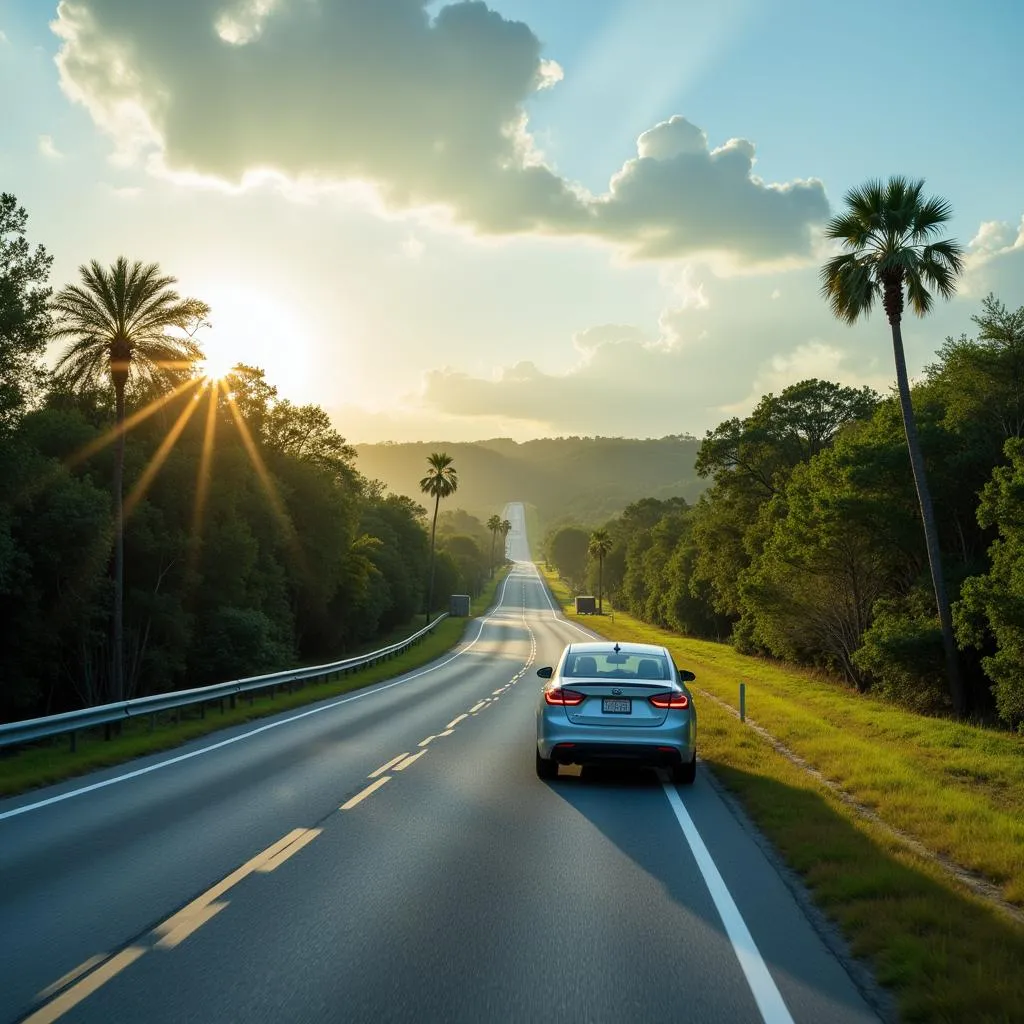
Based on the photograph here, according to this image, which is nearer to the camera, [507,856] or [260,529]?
[507,856]

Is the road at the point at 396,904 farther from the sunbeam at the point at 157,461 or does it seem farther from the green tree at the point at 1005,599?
the sunbeam at the point at 157,461

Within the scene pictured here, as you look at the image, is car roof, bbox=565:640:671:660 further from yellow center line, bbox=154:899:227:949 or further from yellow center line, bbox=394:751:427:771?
yellow center line, bbox=154:899:227:949

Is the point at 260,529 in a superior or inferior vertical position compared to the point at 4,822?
superior

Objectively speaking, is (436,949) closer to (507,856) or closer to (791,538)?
(507,856)

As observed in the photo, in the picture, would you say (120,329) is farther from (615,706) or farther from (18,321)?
(615,706)

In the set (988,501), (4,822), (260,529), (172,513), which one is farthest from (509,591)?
(4,822)

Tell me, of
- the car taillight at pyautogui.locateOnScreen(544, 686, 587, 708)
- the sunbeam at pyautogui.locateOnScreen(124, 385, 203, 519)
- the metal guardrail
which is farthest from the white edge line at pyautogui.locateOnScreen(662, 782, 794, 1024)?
the sunbeam at pyautogui.locateOnScreen(124, 385, 203, 519)

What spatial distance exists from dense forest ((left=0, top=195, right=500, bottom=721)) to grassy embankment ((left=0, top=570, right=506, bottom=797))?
4.89 m

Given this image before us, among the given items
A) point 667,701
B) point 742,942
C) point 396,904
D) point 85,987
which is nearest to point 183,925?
point 85,987

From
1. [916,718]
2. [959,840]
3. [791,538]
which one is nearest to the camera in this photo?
[959,840]

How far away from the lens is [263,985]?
16.1ft

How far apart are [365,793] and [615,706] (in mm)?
3036

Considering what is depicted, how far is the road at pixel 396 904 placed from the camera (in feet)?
15.8

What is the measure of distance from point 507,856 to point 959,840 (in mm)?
4072
